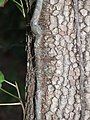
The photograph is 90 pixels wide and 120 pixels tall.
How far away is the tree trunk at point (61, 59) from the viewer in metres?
1.61

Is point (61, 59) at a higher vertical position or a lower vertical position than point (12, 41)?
higher

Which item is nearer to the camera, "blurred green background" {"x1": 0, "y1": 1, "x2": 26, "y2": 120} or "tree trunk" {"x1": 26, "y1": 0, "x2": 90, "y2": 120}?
"tree trunk" {"x1": 26, "y1": 0, "x2": 90, "y2": 120}

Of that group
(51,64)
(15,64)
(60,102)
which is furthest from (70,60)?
(15,64)

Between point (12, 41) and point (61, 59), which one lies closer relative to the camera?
point (61, 59)

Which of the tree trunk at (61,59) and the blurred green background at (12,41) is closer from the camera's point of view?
the tree trunk at (61,59)

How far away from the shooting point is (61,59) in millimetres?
1634

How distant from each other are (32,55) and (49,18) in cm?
18

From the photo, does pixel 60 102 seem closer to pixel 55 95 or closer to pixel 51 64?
pixel 55 95

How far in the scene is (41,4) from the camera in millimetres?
1609

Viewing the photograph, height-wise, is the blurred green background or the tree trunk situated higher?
the tree trunk

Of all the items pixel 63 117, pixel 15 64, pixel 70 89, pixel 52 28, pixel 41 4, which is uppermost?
pixel 41 4

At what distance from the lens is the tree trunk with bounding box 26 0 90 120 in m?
1.61

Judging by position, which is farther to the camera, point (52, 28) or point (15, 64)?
point (15, 64)

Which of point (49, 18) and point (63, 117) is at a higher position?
point (49, 18)
